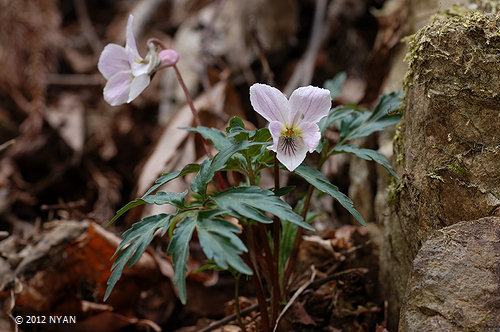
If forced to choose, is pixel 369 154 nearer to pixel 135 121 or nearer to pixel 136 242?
pixel 136 242

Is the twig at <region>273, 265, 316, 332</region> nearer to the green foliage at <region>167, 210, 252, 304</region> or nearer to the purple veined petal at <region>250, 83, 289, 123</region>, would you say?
the green foliage at <region>167, 210, 252, 304</region>

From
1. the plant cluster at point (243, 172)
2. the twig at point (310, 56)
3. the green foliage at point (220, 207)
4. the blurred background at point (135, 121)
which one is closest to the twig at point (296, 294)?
the plant cluster at point (243, 172)

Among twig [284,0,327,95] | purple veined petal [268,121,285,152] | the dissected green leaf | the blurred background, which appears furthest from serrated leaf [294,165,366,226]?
twig [284,0,327,95]

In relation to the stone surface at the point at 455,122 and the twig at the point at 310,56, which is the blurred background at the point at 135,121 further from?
the stone surface at the point at 455,122

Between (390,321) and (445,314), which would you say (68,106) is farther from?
(445,314)

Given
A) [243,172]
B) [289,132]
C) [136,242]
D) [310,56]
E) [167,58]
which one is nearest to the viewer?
[136,242]

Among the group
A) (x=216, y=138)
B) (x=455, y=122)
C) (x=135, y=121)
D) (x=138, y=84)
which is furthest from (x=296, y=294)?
(x=135, y=121)
